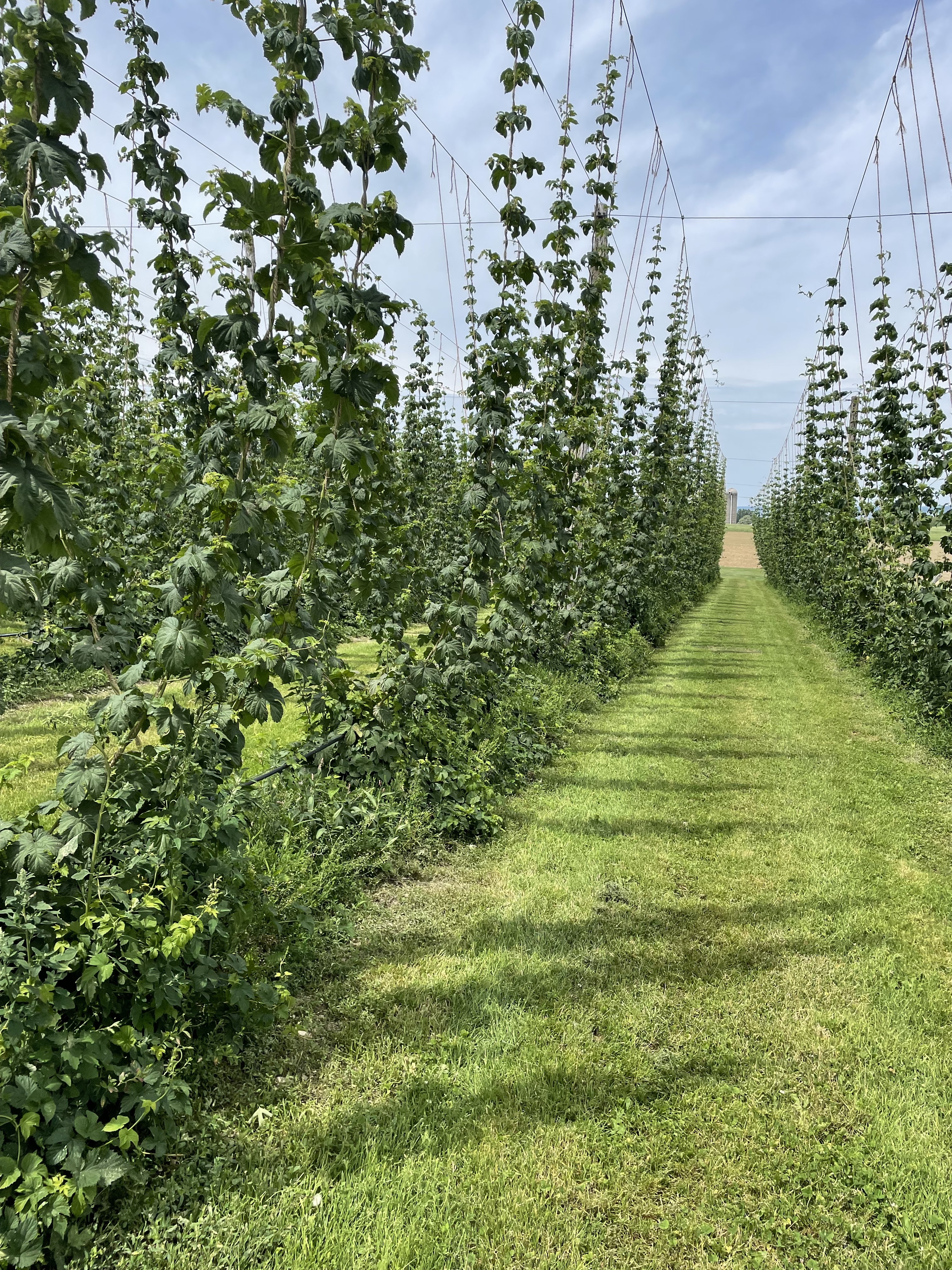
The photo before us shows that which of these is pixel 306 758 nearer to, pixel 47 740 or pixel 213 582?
pixel 213 582

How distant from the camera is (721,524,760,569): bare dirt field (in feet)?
166

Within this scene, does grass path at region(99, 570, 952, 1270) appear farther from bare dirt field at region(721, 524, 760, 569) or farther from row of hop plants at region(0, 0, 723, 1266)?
bare dirt field at region(721, 524, 760, 569)

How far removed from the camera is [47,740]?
596cm

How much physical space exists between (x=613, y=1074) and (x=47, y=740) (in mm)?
5209

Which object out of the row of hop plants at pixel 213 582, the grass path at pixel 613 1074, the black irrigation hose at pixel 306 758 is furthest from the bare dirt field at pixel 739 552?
the black irrigation hose at pixel 306 758

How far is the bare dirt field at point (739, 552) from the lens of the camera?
166 feet

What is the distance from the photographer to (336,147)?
3.38 m

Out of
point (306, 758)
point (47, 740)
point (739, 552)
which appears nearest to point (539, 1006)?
point (306, 758)

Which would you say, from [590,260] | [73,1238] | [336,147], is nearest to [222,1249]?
[73,1238]

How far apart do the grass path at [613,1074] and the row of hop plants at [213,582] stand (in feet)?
1.15

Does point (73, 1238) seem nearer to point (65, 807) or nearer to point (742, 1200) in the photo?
point (65, 807)

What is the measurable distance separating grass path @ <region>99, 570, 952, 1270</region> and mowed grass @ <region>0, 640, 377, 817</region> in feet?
5.88

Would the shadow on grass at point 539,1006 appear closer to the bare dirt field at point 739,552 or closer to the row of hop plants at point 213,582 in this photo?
the row of hop plants at point 213,582

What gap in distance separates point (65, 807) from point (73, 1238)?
144 cm
